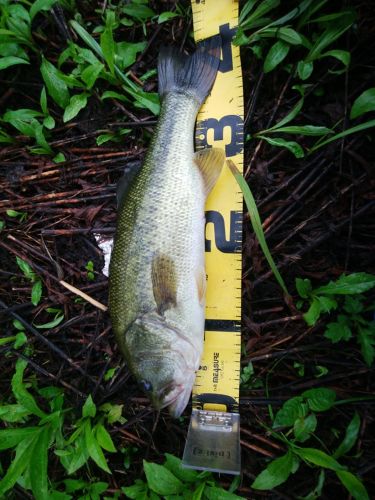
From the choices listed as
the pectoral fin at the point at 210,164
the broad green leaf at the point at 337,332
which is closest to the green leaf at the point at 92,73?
the pectoral fin at the point at 210,164

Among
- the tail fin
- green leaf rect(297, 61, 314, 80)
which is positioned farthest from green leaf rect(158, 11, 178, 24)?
green leaf rect(297, 61, 314, 80)

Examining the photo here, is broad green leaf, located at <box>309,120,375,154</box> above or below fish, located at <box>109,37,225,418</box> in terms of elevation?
above

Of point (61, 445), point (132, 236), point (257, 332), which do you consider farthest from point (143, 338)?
point (61, 445)

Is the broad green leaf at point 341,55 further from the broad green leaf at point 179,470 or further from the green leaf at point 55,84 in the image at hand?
the broad green leaf at point 179,470

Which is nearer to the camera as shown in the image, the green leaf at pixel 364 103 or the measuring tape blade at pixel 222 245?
the green leaf at pixel 364 103

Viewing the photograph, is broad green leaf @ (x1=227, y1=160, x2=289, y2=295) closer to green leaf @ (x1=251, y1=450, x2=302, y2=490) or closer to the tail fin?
the tail fin

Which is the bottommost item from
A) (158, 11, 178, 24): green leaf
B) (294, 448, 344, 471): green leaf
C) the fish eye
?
(294, 448, 344, 471): green leaf

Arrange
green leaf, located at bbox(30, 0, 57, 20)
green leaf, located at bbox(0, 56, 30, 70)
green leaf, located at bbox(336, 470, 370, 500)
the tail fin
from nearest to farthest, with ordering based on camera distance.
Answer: green leaf, located at bbox(336, 470, 370, 500) < the tail fin < green leaf, located at bbox(30, 0, 57, 20) < green leaf, located at bbox(0, 56, 30, 70)
